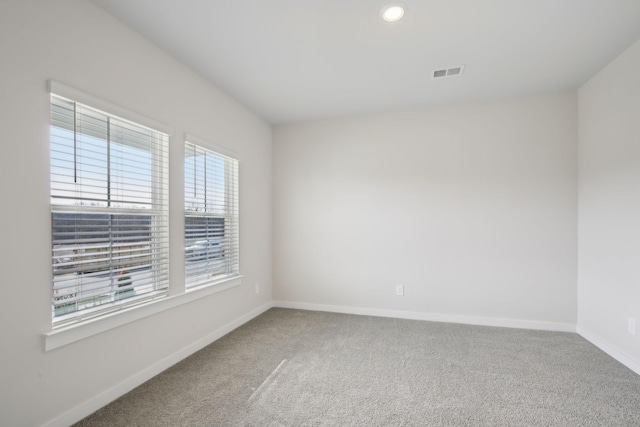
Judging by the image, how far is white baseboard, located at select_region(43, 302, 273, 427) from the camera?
5.53 feet

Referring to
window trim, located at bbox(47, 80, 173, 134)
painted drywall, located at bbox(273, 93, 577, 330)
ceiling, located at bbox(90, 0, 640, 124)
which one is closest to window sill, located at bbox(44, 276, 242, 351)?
window trim, located at bbox(47, 80, 173, 134)

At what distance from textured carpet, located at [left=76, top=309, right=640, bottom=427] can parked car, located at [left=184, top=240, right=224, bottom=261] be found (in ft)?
2.88

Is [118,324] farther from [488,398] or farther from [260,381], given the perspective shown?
[488,398]

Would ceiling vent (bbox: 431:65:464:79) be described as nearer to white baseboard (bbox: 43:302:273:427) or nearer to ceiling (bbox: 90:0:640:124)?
ceiling (bbox: 90:0:640:124)

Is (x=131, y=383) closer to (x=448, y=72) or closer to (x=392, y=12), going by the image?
(x=392, y=12)

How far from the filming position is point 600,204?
2723mm

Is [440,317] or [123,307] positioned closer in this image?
[123,307]

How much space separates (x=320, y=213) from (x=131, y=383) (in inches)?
105

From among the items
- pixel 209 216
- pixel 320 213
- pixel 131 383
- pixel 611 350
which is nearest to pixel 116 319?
pixel 131 383

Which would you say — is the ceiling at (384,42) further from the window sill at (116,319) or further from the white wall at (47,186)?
the window sill at (116,319)

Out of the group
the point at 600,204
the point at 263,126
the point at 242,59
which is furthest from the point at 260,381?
the point at 600,204

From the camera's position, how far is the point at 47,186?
63.3 inches

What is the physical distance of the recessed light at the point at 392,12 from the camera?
6.15 feet

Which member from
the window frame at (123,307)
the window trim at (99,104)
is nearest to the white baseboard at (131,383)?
the window frame at (123,307)
